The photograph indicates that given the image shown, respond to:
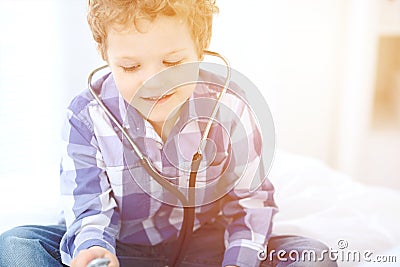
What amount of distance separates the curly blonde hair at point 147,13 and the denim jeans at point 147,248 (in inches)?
9.3

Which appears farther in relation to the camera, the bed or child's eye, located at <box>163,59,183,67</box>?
the bed

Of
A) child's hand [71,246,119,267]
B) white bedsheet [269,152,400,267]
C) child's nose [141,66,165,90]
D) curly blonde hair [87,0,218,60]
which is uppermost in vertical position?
curly blonde hair [87,0,218,60]

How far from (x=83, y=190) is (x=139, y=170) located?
7 cm

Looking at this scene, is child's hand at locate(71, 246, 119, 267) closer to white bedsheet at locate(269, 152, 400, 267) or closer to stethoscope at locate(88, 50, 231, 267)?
stethoscope at locate(88, 50, 231, 267)

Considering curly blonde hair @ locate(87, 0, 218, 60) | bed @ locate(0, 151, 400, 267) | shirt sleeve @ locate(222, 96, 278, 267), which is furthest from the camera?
bed @ locate(0, 151, 400, 267)

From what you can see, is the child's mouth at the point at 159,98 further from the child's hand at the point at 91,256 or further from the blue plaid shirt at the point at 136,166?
the child's hand at the point at 91,256

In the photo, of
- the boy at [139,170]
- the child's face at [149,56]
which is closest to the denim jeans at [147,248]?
the boy at [139,170]

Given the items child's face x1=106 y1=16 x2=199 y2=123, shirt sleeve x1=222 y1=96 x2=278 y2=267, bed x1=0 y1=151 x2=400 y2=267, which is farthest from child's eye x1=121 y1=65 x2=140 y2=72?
bed x1=0 y1=151 x2=400 y2=267

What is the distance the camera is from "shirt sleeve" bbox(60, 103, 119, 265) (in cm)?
67

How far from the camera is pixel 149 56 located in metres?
0.60

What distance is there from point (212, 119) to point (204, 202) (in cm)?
11

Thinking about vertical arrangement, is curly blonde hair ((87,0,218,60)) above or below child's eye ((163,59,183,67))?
above

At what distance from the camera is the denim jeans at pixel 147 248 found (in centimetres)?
68

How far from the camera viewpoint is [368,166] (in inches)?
58.6
